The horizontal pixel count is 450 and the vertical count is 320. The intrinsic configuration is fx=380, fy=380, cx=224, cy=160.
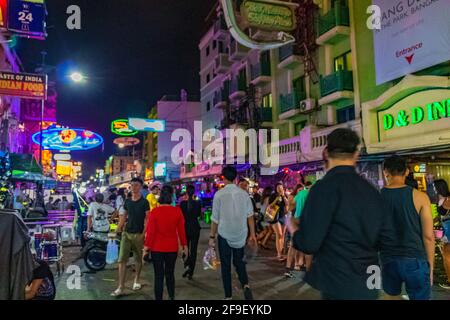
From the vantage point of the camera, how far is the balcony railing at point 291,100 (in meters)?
20.6

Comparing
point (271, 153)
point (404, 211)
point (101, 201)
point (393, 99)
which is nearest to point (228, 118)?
point (271, 153)

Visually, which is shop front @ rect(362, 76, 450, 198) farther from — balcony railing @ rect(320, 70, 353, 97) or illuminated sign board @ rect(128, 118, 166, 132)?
illuminated sign board @ rect(128, 118, 166, 132)

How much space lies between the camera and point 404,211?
3.94 m

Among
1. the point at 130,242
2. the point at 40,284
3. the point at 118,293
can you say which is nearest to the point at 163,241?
the point at 130,242

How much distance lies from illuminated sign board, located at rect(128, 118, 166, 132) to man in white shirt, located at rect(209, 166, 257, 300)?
16.4 metres

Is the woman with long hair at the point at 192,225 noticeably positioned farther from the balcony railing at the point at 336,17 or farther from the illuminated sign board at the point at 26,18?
the balcony railing at the point at 336,17

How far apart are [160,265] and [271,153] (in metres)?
17.0

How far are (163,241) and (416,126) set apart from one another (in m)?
9.78

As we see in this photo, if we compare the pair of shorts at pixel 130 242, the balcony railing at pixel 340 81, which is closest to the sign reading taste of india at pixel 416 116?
the balcony railing at pixel 340 81

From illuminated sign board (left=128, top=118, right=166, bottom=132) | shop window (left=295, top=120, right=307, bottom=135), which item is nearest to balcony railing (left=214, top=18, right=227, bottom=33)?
illuminated sign board (left=128, top=118, right=166, bottom=132)

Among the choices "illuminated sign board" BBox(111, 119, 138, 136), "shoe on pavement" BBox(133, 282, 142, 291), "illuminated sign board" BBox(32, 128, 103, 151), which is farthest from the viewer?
"illuminated sign board" BBox(111, 119, 138, 136)

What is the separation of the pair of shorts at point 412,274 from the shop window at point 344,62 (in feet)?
50.4

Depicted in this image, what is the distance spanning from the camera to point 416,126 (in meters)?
12.3

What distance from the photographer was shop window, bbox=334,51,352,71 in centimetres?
1775
